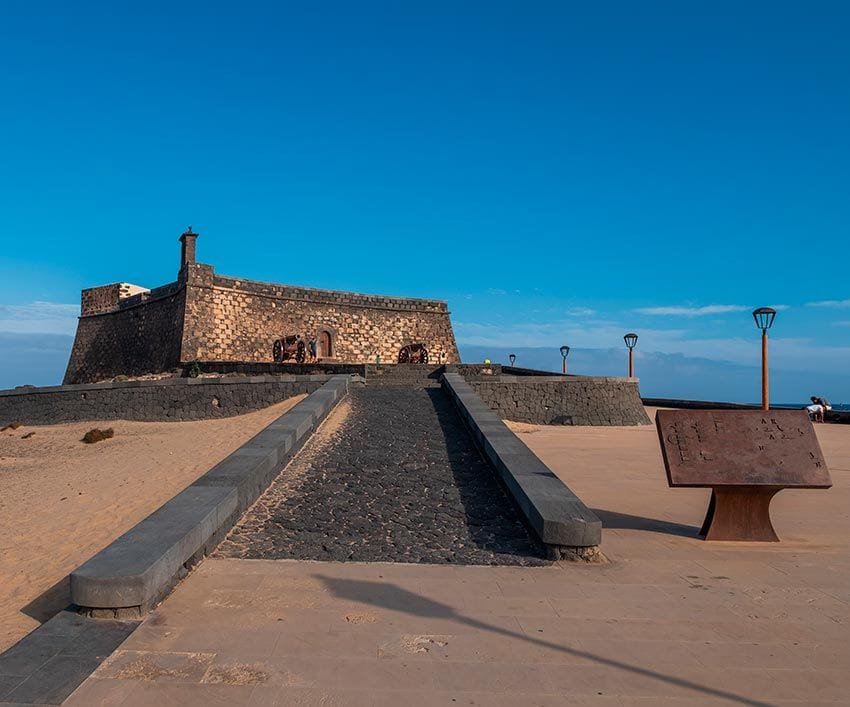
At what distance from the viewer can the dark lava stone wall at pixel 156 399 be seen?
1625 centimetres

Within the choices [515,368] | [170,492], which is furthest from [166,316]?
[170,492]

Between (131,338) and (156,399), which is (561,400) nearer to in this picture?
(156,399)

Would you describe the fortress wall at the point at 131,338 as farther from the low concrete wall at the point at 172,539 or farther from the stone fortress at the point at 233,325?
Answer: the low concrete wall at the point at 172,539

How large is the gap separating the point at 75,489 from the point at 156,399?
9122 mm

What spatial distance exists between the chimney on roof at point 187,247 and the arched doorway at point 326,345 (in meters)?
6.87

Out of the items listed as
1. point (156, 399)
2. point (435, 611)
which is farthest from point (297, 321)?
point (435, 611)

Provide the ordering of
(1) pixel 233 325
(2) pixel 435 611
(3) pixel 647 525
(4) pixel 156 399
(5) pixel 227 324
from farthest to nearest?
(1) pixel 233 325 → (5) pixel 227 324 → (4) pixel 156 399 → (3) pixel 647 525 → (2) pixel 435 611

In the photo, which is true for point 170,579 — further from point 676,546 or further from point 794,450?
point 794,450

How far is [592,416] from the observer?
1758 cm

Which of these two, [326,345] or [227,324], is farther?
[326,345]

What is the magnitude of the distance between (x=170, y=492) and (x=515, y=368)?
2310cm

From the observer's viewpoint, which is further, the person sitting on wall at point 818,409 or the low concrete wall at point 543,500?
the person sitting on wall at point 818,409

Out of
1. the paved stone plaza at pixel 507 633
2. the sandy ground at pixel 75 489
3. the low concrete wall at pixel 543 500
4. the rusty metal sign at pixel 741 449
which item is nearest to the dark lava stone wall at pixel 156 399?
the sandy ground at pixel 75 489

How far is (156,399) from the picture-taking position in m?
17.5
